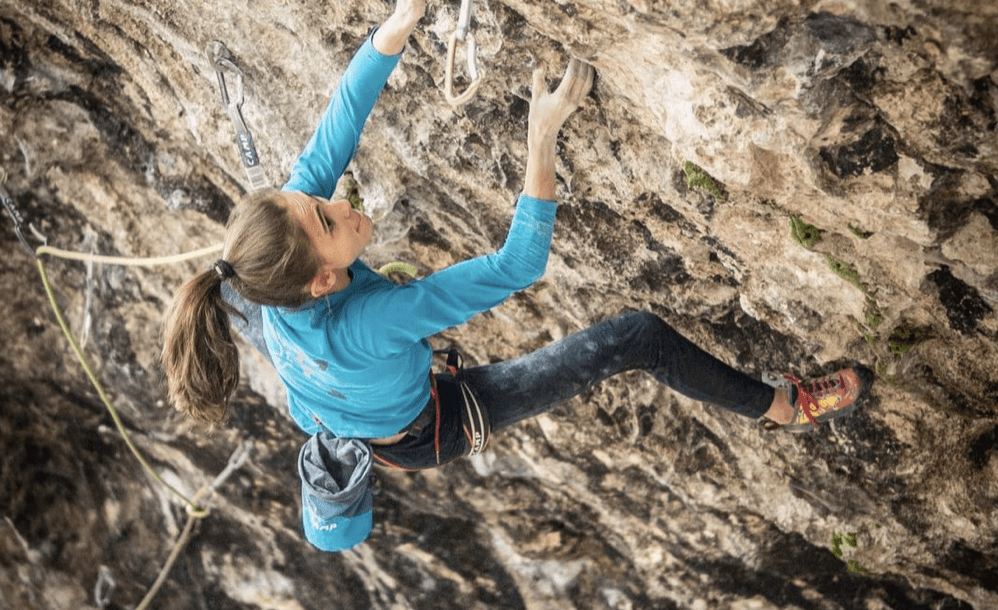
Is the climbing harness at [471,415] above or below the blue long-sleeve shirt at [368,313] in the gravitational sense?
below

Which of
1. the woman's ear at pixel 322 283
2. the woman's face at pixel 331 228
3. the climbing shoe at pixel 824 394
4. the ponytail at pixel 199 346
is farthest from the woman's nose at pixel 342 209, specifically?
the climbing shoe at pixel 824 394

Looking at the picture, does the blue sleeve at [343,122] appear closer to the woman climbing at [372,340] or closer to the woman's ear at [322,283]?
the woman climbing at [372,340]

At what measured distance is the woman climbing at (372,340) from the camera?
81.7 inches

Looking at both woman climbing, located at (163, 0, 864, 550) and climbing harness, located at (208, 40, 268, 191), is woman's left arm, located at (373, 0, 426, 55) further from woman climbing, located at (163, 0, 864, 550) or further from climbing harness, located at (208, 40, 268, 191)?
climbing harness, located at (208, 40, 268, 191)

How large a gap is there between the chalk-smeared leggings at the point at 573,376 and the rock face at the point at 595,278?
0.81ft

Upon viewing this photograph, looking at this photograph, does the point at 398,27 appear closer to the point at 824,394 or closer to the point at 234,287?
the point at 234,287

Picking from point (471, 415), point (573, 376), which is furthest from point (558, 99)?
point (471, 415)

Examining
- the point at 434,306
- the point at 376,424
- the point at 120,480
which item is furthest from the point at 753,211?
the point at 120,480

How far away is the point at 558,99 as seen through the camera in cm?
220

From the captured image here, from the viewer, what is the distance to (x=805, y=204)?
218cm

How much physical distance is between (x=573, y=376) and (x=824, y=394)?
0.78 metres

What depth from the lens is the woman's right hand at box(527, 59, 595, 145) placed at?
217 centimetres

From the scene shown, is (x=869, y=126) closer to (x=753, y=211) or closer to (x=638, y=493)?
(x=753, y=211)

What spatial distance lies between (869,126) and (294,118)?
1.78 m
